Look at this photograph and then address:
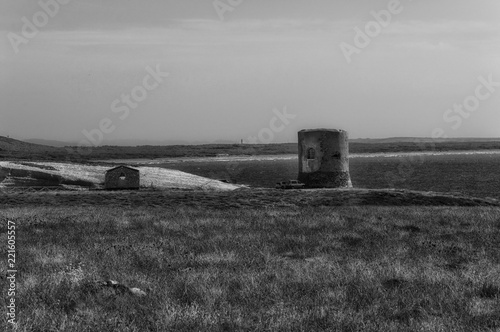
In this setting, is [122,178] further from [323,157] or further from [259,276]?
[259,276]

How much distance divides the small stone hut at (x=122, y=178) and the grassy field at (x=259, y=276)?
55.7 feet

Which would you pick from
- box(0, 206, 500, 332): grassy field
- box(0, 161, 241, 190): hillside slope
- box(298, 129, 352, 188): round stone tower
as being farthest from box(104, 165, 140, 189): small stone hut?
box(0, 206, 500, 332): grassy field

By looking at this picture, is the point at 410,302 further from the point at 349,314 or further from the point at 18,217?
the point at 18,217

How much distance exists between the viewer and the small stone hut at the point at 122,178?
32.6 m

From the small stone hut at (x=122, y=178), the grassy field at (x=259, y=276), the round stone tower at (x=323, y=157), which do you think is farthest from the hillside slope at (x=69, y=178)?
the grassy field at (x=259, y=276)

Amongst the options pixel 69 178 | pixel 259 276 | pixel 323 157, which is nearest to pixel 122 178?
pixel 69 178

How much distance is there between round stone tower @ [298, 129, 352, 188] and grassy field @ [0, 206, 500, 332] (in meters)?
17.3

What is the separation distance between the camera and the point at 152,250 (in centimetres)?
1098

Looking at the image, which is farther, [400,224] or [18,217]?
[18,217]

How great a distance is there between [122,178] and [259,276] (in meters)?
25.4

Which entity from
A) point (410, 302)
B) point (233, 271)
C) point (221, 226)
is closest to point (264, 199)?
point (221, 226)

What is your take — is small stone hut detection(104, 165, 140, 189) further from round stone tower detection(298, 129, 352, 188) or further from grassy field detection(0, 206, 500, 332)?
grassy field detection(0, 206, 500, 332)

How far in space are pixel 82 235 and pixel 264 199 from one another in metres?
11.9

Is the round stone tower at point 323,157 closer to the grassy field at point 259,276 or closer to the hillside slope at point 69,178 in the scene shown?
the hillside slope at point 69,178
